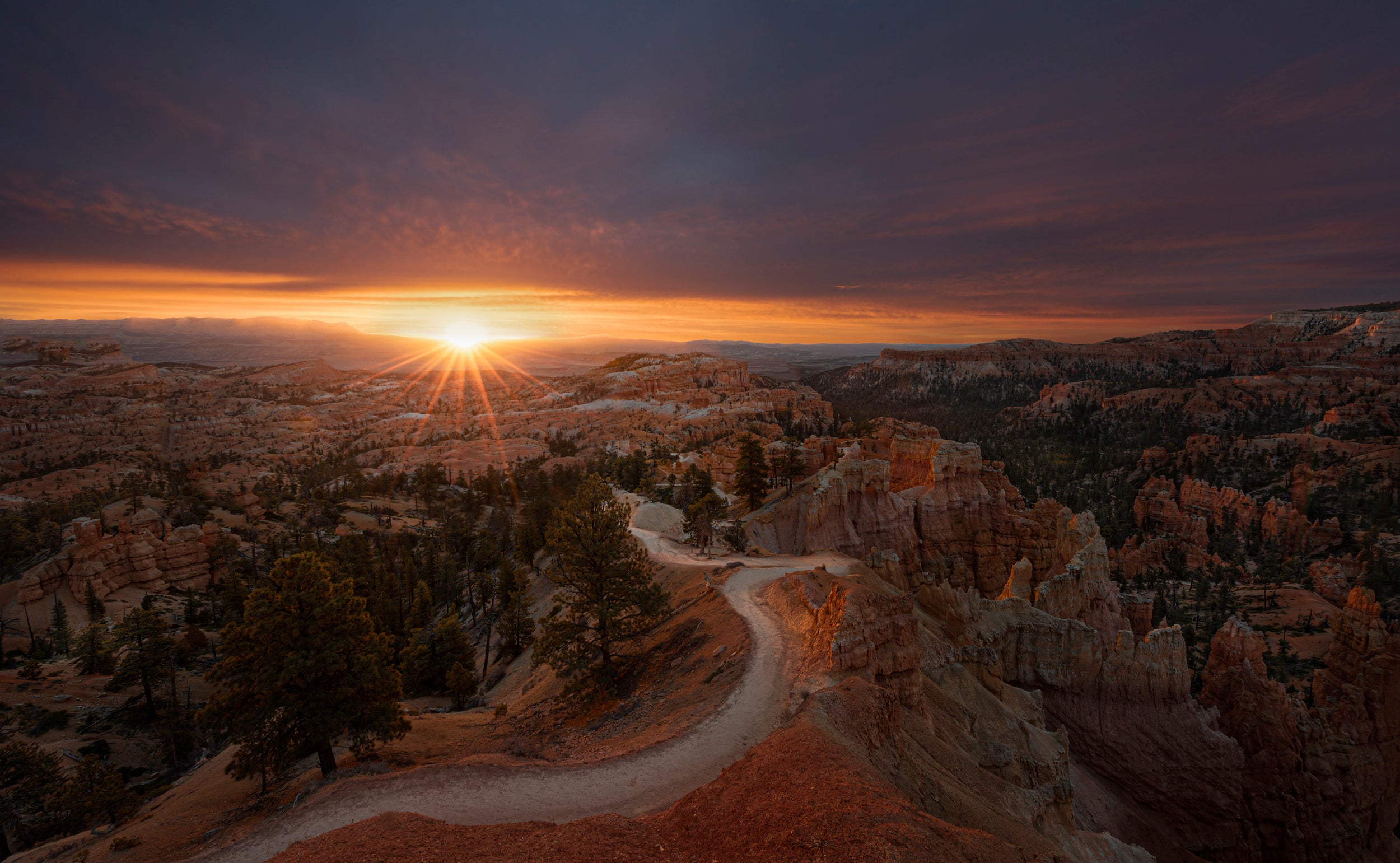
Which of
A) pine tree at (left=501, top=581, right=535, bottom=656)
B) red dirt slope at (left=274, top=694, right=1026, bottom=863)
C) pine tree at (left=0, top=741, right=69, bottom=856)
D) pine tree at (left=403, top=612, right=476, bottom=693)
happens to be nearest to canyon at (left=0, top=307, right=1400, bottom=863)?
red dirt slope at (left=274, top=694, right=1026, bottom=863)

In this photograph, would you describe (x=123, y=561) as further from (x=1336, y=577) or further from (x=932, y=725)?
(x=1336, y=577)

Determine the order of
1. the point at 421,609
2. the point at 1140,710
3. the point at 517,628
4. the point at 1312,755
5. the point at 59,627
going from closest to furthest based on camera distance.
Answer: the point at 1140,710 → the point at 1312,755 → the point at 517,628 → the point at 59,627 → the point at 421,609

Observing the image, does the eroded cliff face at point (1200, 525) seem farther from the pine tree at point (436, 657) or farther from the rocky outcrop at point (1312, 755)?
the pine tree at point (436, 657)

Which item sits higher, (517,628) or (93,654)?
(93,654)

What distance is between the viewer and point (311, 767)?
2033 cm

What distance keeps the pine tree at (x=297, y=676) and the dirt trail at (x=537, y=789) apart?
4063 mm

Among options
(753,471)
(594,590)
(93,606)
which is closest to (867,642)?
(594,590)

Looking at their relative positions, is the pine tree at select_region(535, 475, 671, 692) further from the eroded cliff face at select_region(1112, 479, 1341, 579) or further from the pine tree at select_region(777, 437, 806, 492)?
the eroded cliff face at select_region(1112, 479, 1341, 579)

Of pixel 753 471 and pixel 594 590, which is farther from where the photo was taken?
pixel 753 471

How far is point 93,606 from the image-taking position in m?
44.7

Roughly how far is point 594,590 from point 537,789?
9386mm

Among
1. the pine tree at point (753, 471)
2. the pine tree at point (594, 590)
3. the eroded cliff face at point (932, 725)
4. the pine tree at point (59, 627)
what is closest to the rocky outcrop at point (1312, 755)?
the eroded cliff face at point (932, 725)

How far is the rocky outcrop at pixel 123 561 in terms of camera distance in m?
45.6

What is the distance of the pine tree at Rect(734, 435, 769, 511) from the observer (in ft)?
165
